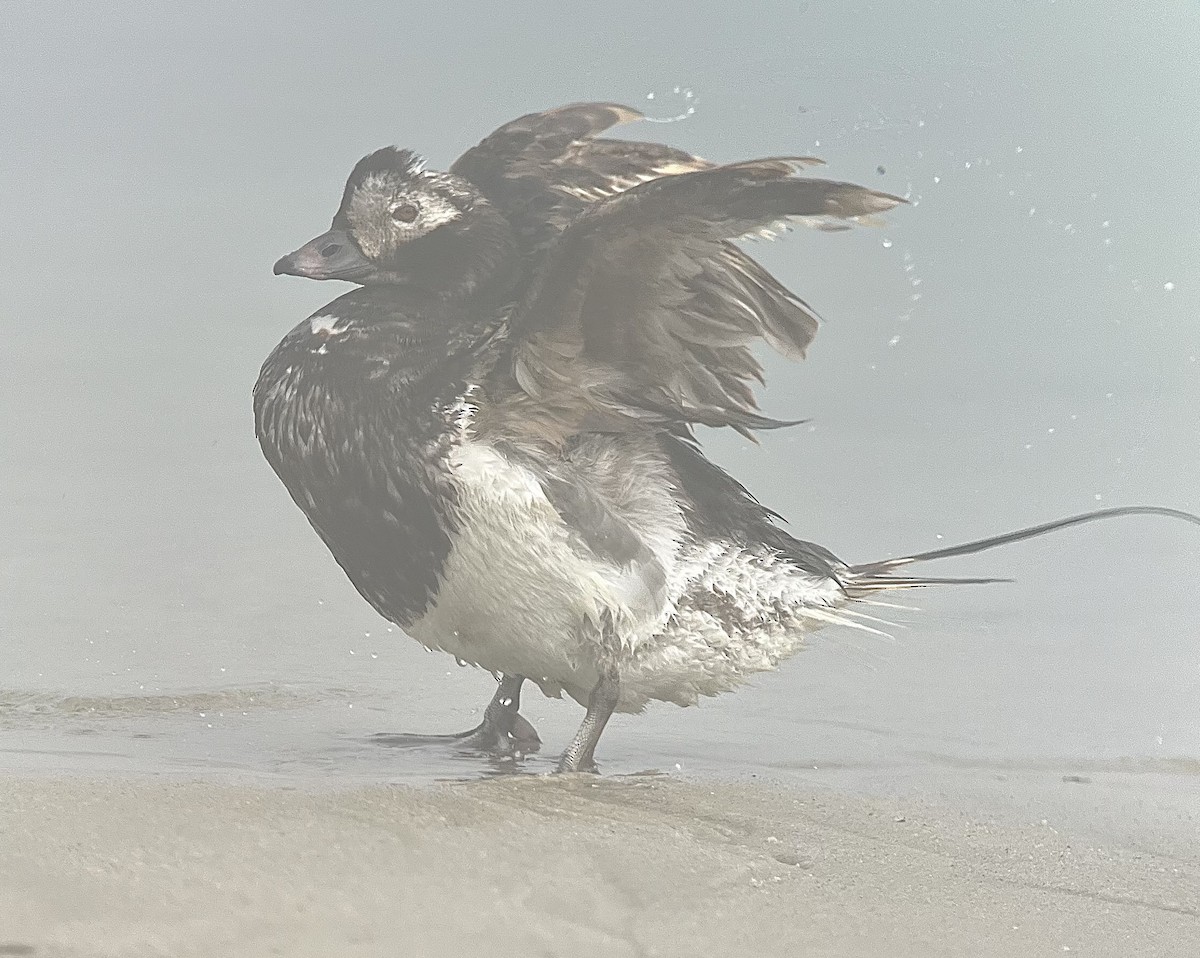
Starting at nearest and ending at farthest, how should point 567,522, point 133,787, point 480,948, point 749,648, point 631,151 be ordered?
point 480,948
point 133,787
point 567,522
point 749,648
point 631,151

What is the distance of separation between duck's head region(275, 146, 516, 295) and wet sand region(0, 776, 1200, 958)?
0.89m

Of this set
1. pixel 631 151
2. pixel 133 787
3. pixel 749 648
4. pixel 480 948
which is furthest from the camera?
pixel 631 151

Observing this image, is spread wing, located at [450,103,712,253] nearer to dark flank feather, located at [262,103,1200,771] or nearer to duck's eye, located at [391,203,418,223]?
dark flank feather, located at [262,103,1200,771]

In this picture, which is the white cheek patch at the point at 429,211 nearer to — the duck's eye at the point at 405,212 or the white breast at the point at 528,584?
the duck's eye at the point at 405,212

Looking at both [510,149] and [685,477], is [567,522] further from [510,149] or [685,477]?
[510,149]

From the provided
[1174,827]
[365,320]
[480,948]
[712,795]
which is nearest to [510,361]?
[365,320]

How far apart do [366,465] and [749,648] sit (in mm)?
726

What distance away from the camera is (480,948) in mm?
1697

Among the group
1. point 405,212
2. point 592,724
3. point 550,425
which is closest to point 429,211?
point 405,212

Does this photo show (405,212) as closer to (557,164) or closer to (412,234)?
(412,234)

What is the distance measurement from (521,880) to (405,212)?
1267mm

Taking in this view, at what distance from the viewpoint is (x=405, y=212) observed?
8.82ft

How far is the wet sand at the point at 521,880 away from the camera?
1681mm

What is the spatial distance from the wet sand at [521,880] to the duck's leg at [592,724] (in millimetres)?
174
